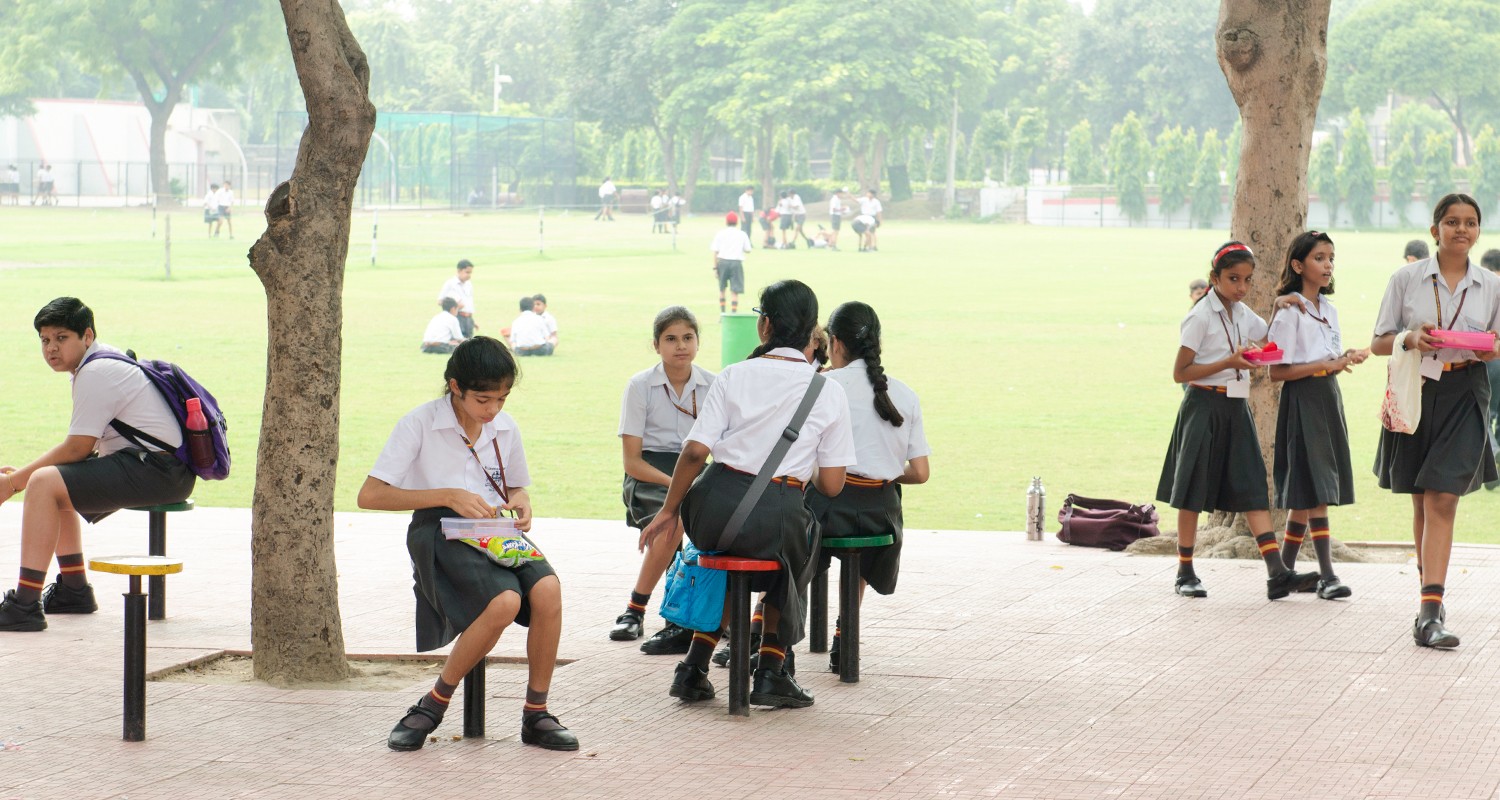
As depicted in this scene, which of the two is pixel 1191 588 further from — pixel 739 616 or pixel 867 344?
pixel 739 616

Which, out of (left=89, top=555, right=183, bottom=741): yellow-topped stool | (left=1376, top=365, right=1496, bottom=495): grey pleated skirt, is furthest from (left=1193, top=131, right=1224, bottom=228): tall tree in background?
(left=89, top=555, right=183, bottom=741): yellow-topped stool

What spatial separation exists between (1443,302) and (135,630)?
199 inches

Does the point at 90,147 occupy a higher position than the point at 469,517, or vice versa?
the point at 90,147

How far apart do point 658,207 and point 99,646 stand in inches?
1969

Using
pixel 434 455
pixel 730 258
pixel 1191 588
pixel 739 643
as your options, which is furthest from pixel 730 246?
pixel 434 455

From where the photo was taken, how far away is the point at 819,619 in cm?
715

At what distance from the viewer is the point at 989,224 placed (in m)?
75.1

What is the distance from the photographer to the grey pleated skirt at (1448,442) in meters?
6.99

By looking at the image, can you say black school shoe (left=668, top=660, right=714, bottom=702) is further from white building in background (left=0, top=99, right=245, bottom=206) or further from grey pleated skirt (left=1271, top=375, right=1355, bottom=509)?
white building in background (left=0, top=99, right=245, bottom=206)

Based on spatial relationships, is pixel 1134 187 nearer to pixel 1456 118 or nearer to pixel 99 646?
pixel 1456 118

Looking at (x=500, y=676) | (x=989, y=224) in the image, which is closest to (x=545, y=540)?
(x=500, y=676)

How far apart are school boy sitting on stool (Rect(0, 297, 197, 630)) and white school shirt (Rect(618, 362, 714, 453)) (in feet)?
6.23

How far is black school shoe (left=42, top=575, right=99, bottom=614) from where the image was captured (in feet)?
25.1

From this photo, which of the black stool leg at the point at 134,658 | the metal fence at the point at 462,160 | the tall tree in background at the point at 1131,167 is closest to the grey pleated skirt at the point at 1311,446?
the black stool leg at the point at 134,658
